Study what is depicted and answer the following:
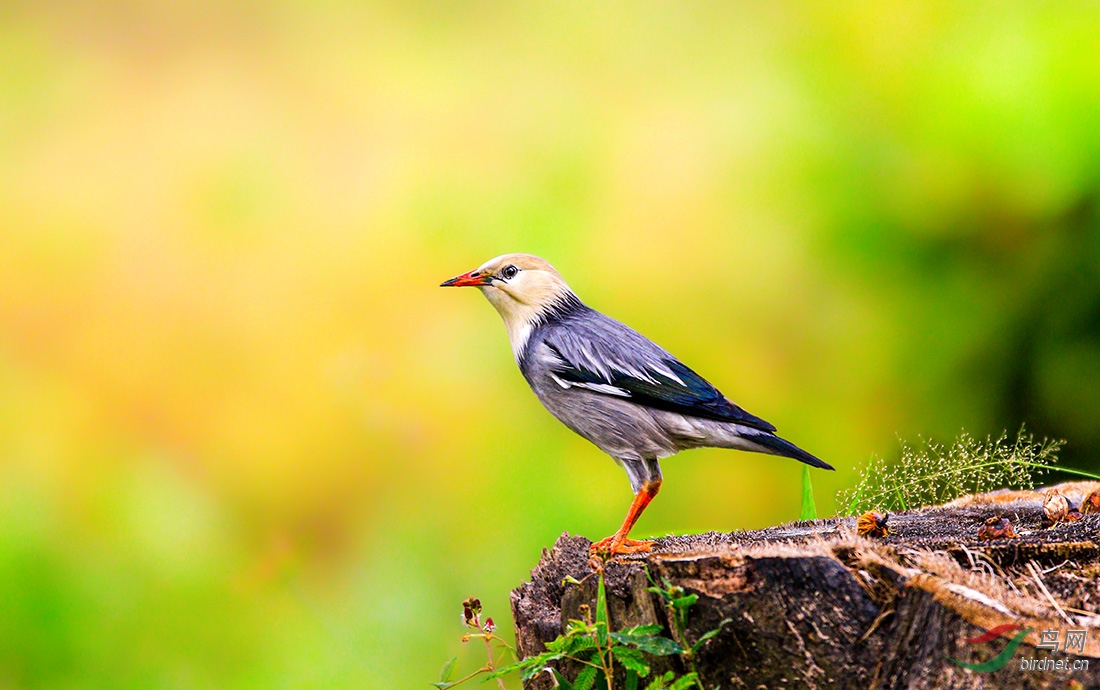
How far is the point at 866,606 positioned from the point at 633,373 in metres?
1.07

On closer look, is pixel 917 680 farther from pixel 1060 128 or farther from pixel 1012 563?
pixel 1060 128

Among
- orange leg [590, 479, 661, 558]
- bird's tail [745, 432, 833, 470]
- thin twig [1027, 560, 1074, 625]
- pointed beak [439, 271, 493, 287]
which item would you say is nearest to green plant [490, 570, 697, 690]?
orange leg [590, 479, 661, 558]

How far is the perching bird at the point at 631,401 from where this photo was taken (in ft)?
9.10

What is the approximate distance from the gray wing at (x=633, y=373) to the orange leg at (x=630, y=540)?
0.90ft

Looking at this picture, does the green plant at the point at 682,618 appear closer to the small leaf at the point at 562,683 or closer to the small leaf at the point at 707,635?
the small leaf at the point at 707,635

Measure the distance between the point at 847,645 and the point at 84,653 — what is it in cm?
379

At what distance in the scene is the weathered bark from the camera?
5.89 feet

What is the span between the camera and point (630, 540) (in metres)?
2.70

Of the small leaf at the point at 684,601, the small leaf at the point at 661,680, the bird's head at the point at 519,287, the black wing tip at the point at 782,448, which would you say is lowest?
the small leaf at the point at 661,680

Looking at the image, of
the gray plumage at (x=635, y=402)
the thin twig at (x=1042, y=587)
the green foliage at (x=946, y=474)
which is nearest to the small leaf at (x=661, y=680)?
the thin twig at (x=1042, y=587)

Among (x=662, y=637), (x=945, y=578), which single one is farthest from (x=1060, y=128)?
(x=662, y=637)

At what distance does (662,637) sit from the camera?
1996 millimetres

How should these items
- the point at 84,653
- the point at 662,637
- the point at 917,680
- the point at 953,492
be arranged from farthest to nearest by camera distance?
the point at 84,653
the point at 953,492
the point at 662,637
the point at 917,680

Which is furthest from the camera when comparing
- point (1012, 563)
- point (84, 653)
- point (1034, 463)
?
point (84, 653)
